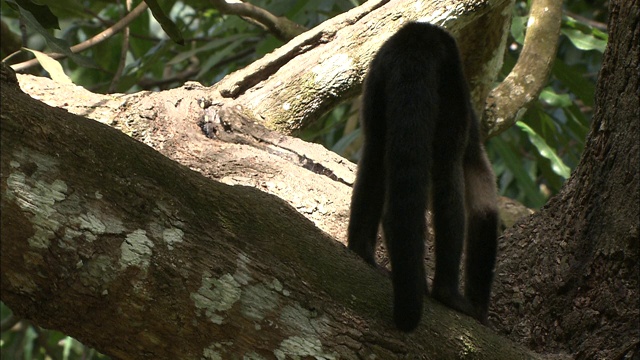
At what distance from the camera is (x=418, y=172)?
8.46 feet

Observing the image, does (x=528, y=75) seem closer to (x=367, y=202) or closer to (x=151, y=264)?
(x=367, y=202)

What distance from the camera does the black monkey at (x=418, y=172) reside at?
98.0 inches

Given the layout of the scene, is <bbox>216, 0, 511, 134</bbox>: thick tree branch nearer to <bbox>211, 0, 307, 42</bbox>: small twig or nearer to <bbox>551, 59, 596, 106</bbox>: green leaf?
<bbox>211, 0, 307, 42</bbox>: small twig

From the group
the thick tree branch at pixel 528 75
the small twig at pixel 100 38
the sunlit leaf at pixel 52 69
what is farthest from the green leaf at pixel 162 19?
the thick tree branch at pixel 528 75

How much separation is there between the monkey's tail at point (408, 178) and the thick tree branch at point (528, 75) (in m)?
2.37

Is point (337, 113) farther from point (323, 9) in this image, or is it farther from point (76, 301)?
point (76, 301)

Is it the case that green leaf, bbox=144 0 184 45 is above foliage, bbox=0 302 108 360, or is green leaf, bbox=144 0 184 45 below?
above

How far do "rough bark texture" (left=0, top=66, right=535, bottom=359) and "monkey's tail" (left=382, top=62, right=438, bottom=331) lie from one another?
11cm

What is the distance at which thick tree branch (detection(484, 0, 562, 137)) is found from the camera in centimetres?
511

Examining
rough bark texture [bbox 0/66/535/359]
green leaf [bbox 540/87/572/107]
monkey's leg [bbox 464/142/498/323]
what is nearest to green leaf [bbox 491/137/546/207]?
green leaf [bbox 540/87/572/107]

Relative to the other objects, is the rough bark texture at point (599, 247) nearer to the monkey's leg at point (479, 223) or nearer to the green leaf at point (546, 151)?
the monkey's leg at point (479, 223)

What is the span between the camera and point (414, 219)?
2.50 metres

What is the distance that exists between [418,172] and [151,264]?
90cm

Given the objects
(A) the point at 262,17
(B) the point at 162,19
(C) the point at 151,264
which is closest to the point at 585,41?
(A) the point at 262,17
